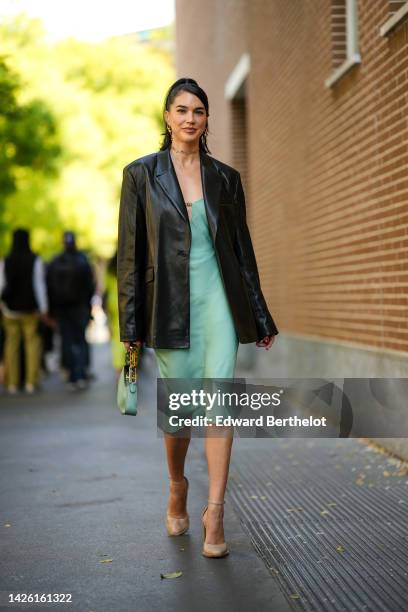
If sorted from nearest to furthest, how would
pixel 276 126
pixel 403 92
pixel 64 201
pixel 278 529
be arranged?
pixel 278 529, pixel 403 92, pixel 276 126, pixel 64 201

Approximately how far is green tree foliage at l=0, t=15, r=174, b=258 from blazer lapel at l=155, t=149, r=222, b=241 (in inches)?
872

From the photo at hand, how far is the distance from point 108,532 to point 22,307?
803 centimetres

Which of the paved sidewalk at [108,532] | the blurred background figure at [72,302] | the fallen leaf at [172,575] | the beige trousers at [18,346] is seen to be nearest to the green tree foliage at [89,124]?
the blurred background figure at [72,302]

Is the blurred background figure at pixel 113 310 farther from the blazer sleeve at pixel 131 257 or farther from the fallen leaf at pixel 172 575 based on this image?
the fallen leaf at pixel 172 575

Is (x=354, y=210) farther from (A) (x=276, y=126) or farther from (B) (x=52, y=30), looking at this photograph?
(B) (x=52, y=30)

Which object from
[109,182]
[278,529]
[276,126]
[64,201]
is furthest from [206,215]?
[109,182]

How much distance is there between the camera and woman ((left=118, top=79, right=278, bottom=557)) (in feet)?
15.7

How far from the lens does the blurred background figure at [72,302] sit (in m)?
13.5

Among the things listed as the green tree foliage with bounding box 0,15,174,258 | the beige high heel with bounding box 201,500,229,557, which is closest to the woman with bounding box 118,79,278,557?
the beige high heel with bounding box 201,500,229,557

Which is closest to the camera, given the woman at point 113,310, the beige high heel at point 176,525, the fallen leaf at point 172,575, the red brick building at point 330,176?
the fallen leaf at point 172,575

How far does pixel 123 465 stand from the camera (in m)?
7.41

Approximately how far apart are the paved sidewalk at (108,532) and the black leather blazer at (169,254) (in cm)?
97

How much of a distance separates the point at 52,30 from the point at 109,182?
33.6 feet

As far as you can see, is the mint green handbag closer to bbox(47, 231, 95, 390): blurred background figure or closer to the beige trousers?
the beige trousers
